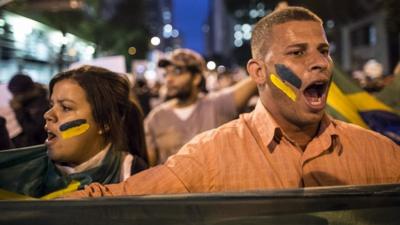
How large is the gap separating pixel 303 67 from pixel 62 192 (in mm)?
1086

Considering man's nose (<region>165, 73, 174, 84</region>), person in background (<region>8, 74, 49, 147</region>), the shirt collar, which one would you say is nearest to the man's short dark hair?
the shirt collar

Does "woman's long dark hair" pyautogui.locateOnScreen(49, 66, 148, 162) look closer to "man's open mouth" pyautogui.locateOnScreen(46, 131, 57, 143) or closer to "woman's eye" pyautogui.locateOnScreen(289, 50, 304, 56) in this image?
"man's open mouth" pyautogui.locateOnScreen(46, 131, 57, 143)

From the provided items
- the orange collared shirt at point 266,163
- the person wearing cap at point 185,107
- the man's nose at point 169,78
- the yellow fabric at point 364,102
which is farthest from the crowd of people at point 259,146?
the man's nose at point 169,78

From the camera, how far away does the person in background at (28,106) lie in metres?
3.65

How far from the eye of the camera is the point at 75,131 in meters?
2.78

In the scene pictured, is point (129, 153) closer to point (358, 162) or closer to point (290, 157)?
point (290, 157)

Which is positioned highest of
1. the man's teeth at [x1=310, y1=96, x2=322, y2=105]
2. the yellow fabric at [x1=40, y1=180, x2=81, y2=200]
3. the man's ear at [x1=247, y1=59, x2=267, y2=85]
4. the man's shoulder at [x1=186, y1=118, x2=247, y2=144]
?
the man's ear at [x1=247, y1=59, x2=267, y2=85]

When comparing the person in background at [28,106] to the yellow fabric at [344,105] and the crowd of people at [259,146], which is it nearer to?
the crowd of people at [259,146]

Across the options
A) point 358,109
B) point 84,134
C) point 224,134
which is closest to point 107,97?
point 84,134

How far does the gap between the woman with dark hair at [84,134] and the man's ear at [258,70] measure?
752 mm

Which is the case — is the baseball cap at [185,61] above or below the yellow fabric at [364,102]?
above

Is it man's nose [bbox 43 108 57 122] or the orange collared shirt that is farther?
man's nose [bbox 43 108 57 122]

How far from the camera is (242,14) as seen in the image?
5228 centimetres

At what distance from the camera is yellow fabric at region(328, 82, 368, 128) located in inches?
148
